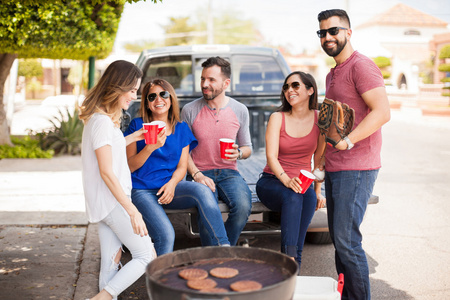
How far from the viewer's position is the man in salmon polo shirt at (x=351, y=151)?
3.52m

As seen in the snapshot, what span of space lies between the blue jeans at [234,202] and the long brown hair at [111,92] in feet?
3.84

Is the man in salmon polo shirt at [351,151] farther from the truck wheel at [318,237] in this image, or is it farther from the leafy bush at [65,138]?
the leafy bush at [65,138]

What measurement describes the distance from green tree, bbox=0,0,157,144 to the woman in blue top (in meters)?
4.87

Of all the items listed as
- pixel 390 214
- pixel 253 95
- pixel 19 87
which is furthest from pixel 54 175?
pixel 19 87

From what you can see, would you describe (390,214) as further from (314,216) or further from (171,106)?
(171,106)

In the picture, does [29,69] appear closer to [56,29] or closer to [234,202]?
[56,29]

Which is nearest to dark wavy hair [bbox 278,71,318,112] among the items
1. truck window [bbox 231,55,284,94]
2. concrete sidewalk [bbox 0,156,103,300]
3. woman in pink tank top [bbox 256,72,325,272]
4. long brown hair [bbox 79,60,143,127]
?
woman in pink tank top [bbox 256,72,325,272]

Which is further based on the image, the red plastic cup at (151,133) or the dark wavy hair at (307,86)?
the dark wavy hair at (307,86)

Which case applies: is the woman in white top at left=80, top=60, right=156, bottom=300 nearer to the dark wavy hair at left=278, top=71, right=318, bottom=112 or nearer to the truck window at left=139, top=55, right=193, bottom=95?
the dark wavy hair at left=278, top=71, right=318, bottom=112

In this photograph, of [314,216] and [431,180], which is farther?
[431,180]

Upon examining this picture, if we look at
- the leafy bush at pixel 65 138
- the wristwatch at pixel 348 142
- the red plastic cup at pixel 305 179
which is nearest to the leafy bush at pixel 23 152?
the leafy bush at pixel 65 138

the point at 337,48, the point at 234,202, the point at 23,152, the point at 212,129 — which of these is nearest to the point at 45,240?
the point at 212,129

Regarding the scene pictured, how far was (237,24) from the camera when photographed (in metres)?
78.2

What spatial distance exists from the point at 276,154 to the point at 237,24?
249ft
